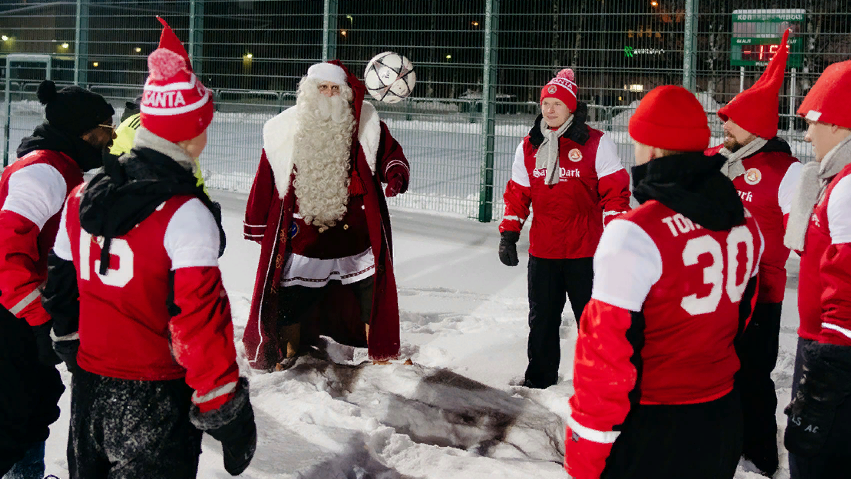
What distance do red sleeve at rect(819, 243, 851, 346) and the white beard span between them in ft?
9.38

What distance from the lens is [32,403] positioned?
304 cm

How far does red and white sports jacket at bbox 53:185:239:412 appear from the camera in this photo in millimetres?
2236

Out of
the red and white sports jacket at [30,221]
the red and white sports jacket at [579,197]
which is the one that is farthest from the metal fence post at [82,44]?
the red and white sports jacket at [30,221]

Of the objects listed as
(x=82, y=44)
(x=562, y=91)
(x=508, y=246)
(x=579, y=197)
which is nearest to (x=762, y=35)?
(x=562, y=91)

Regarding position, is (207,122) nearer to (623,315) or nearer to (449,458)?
(623,315)

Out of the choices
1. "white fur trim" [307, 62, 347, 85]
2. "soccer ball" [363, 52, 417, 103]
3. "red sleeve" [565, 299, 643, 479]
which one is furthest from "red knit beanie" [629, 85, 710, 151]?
"soccer ball" [363, 52, 417, 103]

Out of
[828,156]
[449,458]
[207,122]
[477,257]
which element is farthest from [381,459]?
[477,257]

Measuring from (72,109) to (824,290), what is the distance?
290 centimetres

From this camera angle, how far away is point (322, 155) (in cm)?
469

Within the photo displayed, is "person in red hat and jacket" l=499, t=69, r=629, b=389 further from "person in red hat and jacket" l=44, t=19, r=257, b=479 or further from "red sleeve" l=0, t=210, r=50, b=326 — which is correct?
"red sleeve" l=0, t=210, r=50, b=326

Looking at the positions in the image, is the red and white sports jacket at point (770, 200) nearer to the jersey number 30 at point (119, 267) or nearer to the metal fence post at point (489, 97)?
the jersey number 30 at point (119, 267)

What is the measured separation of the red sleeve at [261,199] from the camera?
470 cm

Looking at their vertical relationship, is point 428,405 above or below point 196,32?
below

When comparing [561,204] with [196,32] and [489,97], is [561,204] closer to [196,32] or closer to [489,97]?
[489,97]
